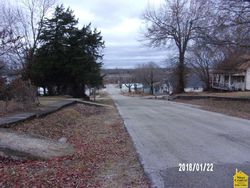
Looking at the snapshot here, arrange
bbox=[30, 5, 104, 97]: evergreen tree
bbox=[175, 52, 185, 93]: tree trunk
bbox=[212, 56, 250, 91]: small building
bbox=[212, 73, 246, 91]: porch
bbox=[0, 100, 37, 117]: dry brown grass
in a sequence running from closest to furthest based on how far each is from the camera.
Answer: bbox=[0, 100, 37, 117]: dry brown grass → bbox=[30, 5, 104, 97]: evergreen tree → bbox=[175, 52, 185, 93]: tree trunk → bbox=[212, 56, 250, 91]: small building → bbox=[212, 73, 246, 91]: porch

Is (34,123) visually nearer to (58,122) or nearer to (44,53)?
(58,122)

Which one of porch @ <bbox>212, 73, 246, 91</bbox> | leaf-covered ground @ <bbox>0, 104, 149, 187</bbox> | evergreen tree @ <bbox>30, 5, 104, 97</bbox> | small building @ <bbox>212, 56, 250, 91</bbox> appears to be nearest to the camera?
leaf-covered ground @ <bbox>0, 104, 149, 187</bbox>

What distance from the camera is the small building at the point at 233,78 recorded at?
189 feet

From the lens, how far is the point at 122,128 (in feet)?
49.0

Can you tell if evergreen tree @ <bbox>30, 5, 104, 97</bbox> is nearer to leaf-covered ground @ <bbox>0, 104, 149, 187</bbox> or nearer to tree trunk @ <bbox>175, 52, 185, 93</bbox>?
tree trunk @ <bbox>175, 52, 185, 93</bbox>

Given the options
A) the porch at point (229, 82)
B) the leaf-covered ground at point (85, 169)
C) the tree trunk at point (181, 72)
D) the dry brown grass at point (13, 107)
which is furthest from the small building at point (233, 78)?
the leaf-covered ground at point (85, 169)

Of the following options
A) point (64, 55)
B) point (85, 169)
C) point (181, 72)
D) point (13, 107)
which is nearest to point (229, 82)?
point (181, 72)

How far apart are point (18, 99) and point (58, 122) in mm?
3457

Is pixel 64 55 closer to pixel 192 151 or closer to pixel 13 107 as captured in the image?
pixel 13 107

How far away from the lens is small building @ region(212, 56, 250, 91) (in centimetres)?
5772

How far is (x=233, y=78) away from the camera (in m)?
65.9

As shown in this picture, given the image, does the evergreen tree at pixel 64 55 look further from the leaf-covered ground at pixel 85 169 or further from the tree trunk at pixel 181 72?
the leaf-covered ground at pixel 85 169

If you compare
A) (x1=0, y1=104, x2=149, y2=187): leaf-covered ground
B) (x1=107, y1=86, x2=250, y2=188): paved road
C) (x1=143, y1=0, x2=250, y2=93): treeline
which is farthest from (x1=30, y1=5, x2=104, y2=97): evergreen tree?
(x1=0, y1=104, x2=149, y2=187): leaf-covered ground

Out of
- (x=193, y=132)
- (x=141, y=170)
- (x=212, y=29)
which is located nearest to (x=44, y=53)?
(x=212, y=29)
